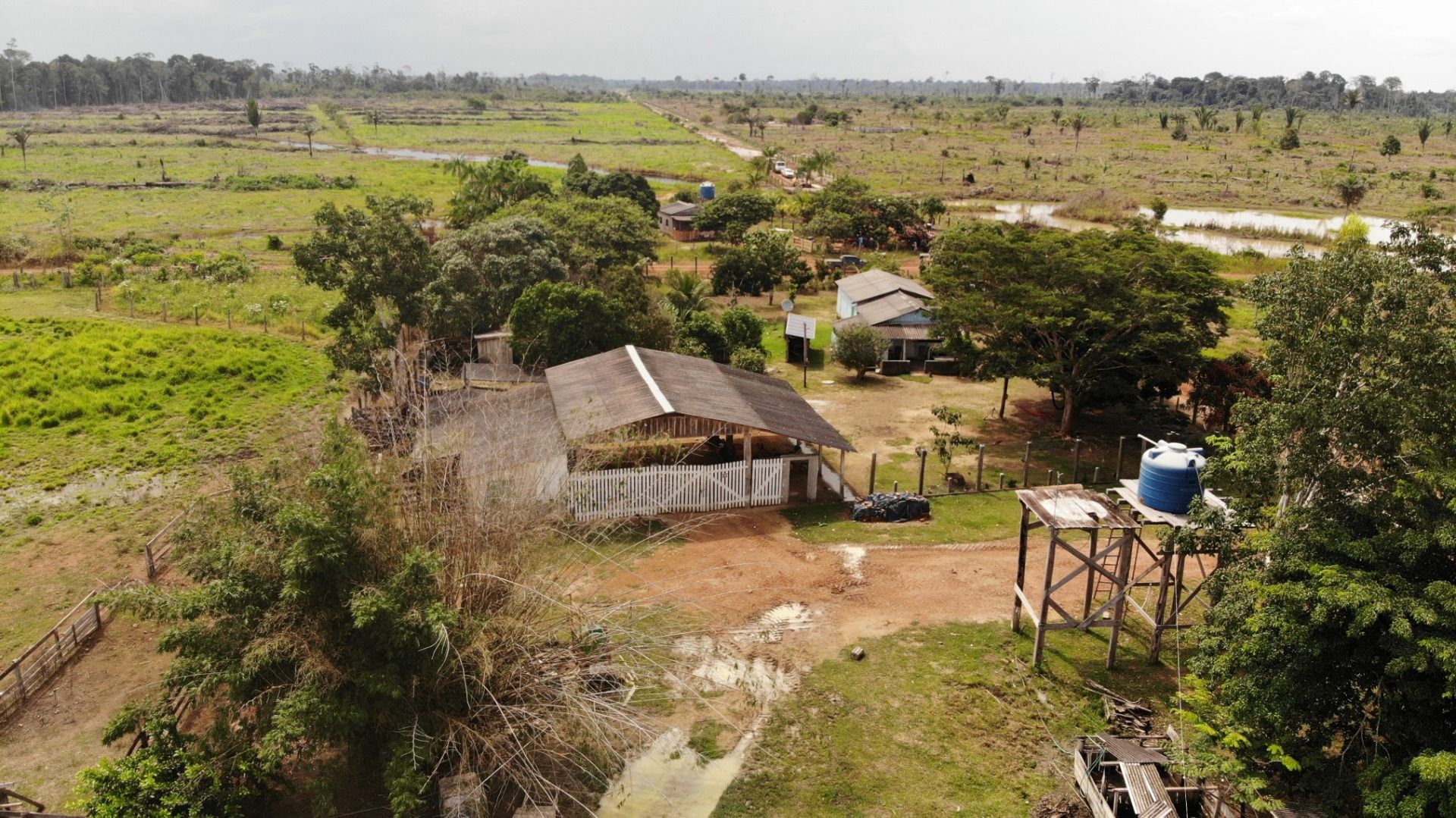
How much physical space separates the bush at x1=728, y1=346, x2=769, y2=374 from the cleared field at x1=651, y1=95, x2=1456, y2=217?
3829 cm

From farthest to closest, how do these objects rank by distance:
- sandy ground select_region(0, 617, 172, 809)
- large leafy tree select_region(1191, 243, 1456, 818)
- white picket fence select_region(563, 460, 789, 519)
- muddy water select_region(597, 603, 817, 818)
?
white picket fence select_region(563, 460, 789, 519)
sandy ground select_region(0, 617, 172, 809)
muddy water select_region(597, 603, 817, 818)
large leafy tree select_region(1191, 243, 1456, 818)

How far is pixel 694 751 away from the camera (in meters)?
13.0

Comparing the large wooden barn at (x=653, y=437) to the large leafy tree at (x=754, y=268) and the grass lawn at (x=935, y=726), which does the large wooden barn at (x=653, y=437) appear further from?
the large leafy tree at (x=754, y=268)

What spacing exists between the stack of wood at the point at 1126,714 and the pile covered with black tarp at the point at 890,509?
22.7 feet

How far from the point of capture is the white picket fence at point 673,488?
65.2 ft

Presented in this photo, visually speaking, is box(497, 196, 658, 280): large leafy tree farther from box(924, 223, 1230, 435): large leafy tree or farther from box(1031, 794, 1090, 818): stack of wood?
box(1031, 794, 1090, 818): stack of wood

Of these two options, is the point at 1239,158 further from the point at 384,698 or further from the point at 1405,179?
the point at 384,698

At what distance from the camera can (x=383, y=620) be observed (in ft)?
35.5

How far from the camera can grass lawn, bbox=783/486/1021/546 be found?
1988 centimetres

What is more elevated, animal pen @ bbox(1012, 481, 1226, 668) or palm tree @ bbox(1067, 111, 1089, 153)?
palm tree @ bbox(1067, 111, 1089, 153)

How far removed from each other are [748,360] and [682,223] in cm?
2885

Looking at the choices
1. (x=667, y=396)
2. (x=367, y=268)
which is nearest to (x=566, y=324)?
(x=367, y=268)

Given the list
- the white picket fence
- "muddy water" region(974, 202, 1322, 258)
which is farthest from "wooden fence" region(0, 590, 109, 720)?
"muddy water" region(974, 202, 1322, 258)

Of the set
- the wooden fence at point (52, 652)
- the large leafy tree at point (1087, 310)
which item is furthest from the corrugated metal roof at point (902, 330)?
the wooden fence at point (52, 652)
